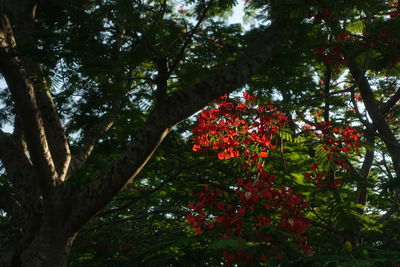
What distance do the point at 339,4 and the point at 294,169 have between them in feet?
10.7

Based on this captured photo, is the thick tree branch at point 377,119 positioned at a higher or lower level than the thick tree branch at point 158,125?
higher

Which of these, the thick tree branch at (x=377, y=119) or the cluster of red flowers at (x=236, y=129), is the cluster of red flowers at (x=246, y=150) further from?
the thick tree branch at (x=377, y=119)

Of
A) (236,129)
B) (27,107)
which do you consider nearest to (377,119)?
(236,129)

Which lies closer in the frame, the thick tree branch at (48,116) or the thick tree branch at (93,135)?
the thick tree branch at (48,116)

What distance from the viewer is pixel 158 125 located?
376cm

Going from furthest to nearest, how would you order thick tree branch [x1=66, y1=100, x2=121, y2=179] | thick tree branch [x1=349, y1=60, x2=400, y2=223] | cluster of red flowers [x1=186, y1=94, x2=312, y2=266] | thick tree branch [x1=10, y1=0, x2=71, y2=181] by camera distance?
thick tree branch [x1=349, y1=60, x2=400, y2=223] < thick tree branch [x1=66, y1=100, x2=121, y2=179] < thick tree branch [x1=10, y1=0, x2=71, y2=181] < cluster of red flowers [x1=186, y1=94, x2=312, y2=266]

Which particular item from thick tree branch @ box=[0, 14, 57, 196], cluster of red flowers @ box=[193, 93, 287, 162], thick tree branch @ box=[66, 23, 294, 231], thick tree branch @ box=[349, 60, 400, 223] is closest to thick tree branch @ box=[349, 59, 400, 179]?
thick tree branch @ box=[349, 60, 400, 223]

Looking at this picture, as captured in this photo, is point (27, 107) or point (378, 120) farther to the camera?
point (378, 120)

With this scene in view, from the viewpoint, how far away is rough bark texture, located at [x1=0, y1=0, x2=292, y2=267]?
378 cm

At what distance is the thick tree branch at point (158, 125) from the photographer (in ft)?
12.4

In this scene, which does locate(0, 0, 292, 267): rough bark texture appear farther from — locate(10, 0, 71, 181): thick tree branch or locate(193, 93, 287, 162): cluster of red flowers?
locate(193, 93, 287, 162): cluster of red flowers

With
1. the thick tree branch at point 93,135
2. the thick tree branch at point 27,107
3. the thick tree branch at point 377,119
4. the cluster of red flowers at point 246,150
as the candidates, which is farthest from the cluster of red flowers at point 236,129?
the thick tree branch at point 377,119

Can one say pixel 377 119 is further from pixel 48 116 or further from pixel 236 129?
pixel 48 116

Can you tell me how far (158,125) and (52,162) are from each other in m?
1.33
